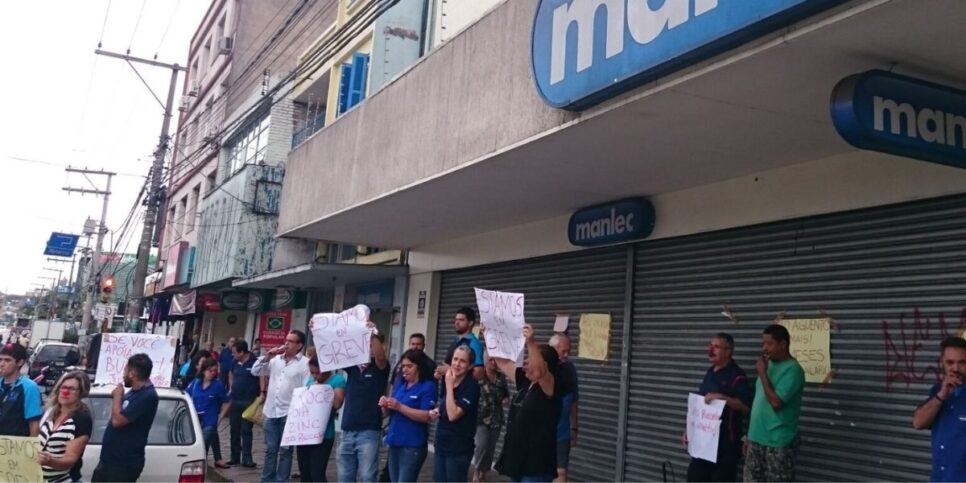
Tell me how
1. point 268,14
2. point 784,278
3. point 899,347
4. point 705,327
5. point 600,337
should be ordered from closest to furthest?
point 899,347 < point 784,278 < point 705,327 < point 600,337 < point 268,14

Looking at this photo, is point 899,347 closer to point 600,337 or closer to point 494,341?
point 494,341

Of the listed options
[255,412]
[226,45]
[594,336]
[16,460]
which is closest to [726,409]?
[594,336]

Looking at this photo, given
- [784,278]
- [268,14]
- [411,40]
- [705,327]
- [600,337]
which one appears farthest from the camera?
[268,14]

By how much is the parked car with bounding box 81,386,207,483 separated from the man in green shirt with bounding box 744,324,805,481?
15.5ft

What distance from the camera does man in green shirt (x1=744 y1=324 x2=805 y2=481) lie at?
593 centimetres

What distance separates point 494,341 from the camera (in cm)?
622

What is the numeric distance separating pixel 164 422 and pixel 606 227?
5.12m

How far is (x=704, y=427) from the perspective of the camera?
6.57 metres

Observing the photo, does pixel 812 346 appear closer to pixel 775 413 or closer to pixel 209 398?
pixel 775 413

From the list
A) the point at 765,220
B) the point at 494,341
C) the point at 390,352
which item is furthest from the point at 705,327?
the point at 390,352

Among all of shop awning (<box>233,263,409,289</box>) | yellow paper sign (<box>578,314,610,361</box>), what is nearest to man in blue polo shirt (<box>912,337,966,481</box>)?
yellow paper sign (<box>578,314,610,361</box>)

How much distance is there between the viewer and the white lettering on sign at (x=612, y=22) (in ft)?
16.6

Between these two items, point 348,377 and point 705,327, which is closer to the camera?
point 348,377

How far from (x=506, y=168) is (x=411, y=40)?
755 centimetres
